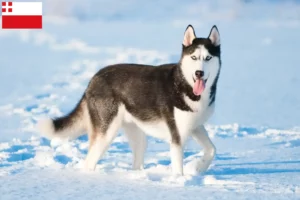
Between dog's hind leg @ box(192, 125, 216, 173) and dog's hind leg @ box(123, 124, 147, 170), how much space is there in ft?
2.18

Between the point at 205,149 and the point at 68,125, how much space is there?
62.7 inches

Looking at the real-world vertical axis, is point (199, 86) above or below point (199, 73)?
below

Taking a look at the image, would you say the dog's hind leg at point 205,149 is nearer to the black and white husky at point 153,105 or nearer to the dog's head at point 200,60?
the black and white husky at point 153,105

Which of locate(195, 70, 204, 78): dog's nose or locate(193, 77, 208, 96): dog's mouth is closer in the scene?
locate(195, 70, 204, 78): dog's nose

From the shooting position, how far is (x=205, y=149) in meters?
6.45

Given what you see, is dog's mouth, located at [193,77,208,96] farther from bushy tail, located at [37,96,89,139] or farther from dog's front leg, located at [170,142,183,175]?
bushy tail, located at [37,96,89,139]

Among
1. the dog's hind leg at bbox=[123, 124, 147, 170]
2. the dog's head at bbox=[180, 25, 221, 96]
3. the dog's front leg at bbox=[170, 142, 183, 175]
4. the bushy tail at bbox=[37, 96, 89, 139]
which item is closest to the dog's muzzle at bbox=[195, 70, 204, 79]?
the dog's head at bbox=[180, 25, 221, 96]

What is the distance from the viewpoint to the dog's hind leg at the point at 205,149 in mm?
6418

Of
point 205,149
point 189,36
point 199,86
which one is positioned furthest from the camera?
point 205,149

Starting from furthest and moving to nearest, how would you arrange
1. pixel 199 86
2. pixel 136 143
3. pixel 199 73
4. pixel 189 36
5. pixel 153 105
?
pixel 136 143, pixel 153 105, pixel 189 36, pixel 199 86, pixel 199 73

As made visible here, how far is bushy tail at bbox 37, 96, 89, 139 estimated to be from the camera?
22.4ft

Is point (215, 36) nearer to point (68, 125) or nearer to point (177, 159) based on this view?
point (177, 159)

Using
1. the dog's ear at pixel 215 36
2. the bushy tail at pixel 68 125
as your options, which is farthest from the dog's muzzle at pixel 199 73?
the bushy tail at pixel 68 125

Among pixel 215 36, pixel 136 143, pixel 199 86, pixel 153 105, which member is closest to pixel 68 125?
pixel 136 143
